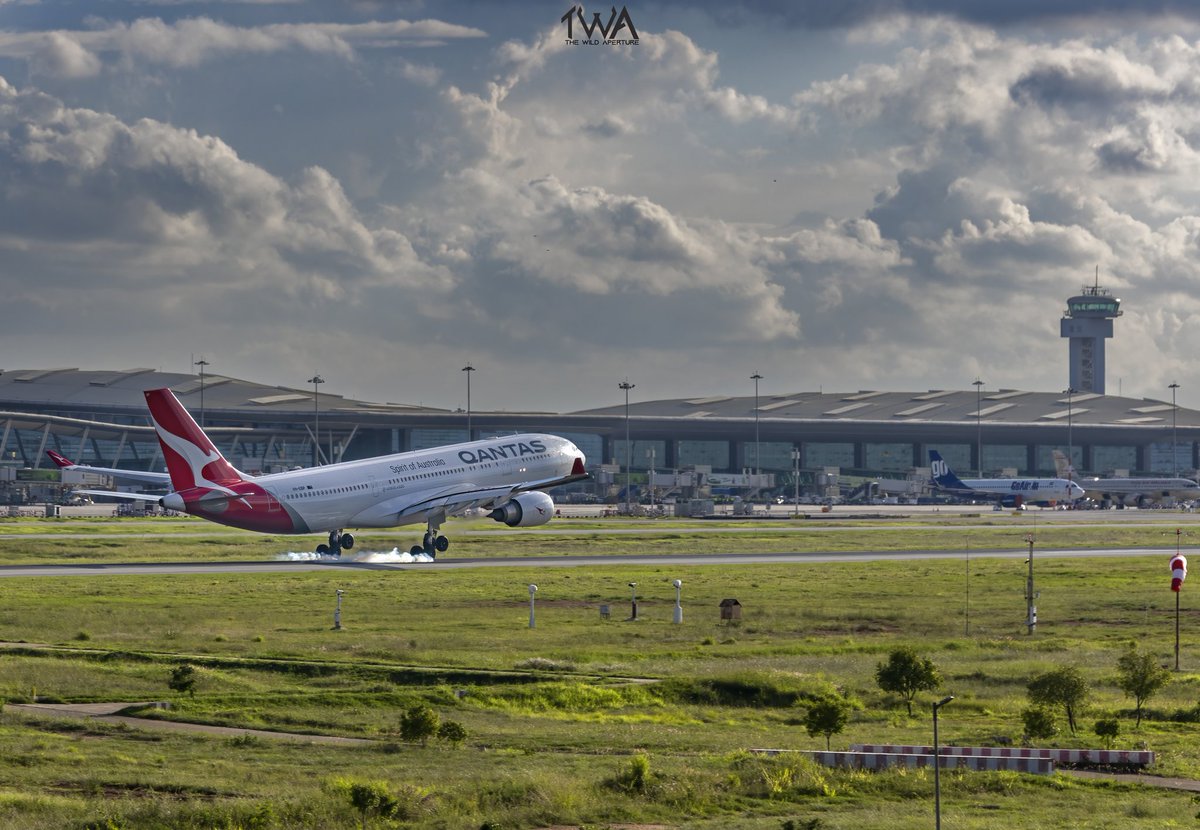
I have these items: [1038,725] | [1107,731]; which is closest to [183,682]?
[1038,725]

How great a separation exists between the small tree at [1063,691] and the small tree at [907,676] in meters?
3.49

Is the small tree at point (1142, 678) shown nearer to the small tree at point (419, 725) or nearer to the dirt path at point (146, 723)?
the small tree at point (419, 725)

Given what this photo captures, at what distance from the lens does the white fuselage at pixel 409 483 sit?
8625cm

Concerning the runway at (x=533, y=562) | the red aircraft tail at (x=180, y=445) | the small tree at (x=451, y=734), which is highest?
the red aircraft tail at (x=180, y=445)

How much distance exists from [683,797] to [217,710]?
15.1 metres

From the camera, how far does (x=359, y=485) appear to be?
88.8 metres

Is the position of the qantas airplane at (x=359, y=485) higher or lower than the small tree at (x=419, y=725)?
higher

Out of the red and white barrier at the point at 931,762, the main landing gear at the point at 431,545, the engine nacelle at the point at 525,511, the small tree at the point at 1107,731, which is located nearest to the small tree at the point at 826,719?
the red and white barrier at the point at 931,762

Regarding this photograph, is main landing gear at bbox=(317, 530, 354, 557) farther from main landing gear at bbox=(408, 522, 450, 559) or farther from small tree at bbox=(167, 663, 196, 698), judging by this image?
small tree at bbox=(167, 663, 196, 698)

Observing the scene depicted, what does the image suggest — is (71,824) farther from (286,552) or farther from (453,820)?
(286,552)

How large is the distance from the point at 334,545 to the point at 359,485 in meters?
4.08

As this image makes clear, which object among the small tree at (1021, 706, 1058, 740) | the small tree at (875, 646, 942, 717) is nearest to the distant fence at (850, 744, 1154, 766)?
the small tree at (1021, 706, 1058, 740)

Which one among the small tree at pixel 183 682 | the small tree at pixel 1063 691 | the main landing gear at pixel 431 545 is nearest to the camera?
the small tree at pixel 1063 691

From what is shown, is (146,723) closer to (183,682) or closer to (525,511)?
(183,682)
